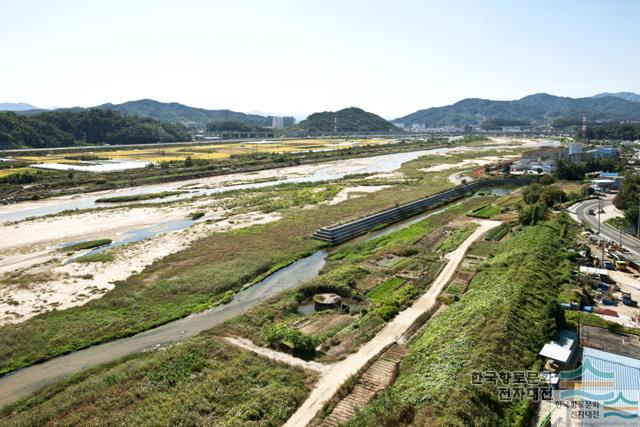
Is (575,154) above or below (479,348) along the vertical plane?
above

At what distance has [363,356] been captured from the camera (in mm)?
13531

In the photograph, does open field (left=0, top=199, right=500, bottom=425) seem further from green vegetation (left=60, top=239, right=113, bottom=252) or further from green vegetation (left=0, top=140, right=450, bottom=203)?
green vegetation (left=0, top=140, right=450, bottom=203)

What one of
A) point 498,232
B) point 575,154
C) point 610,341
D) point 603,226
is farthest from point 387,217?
point 575,154

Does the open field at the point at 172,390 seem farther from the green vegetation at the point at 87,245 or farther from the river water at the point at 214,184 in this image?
the river water at the point at 214,184

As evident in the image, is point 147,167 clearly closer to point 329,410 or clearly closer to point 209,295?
point 209,295

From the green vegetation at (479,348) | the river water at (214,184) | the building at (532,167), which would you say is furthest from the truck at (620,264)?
the building at (532,167)

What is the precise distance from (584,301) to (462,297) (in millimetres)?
5020

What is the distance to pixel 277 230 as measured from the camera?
29.7 metres

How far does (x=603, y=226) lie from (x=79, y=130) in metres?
110

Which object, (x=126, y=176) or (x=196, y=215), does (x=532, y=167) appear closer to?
(x=196, y=215)

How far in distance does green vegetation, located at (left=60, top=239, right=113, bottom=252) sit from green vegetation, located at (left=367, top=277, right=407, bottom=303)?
19082 millimetres

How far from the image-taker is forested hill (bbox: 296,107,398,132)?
559 feet

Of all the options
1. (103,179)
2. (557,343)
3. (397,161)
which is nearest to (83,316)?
(557,343)

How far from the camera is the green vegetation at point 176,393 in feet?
Result: 34.7
